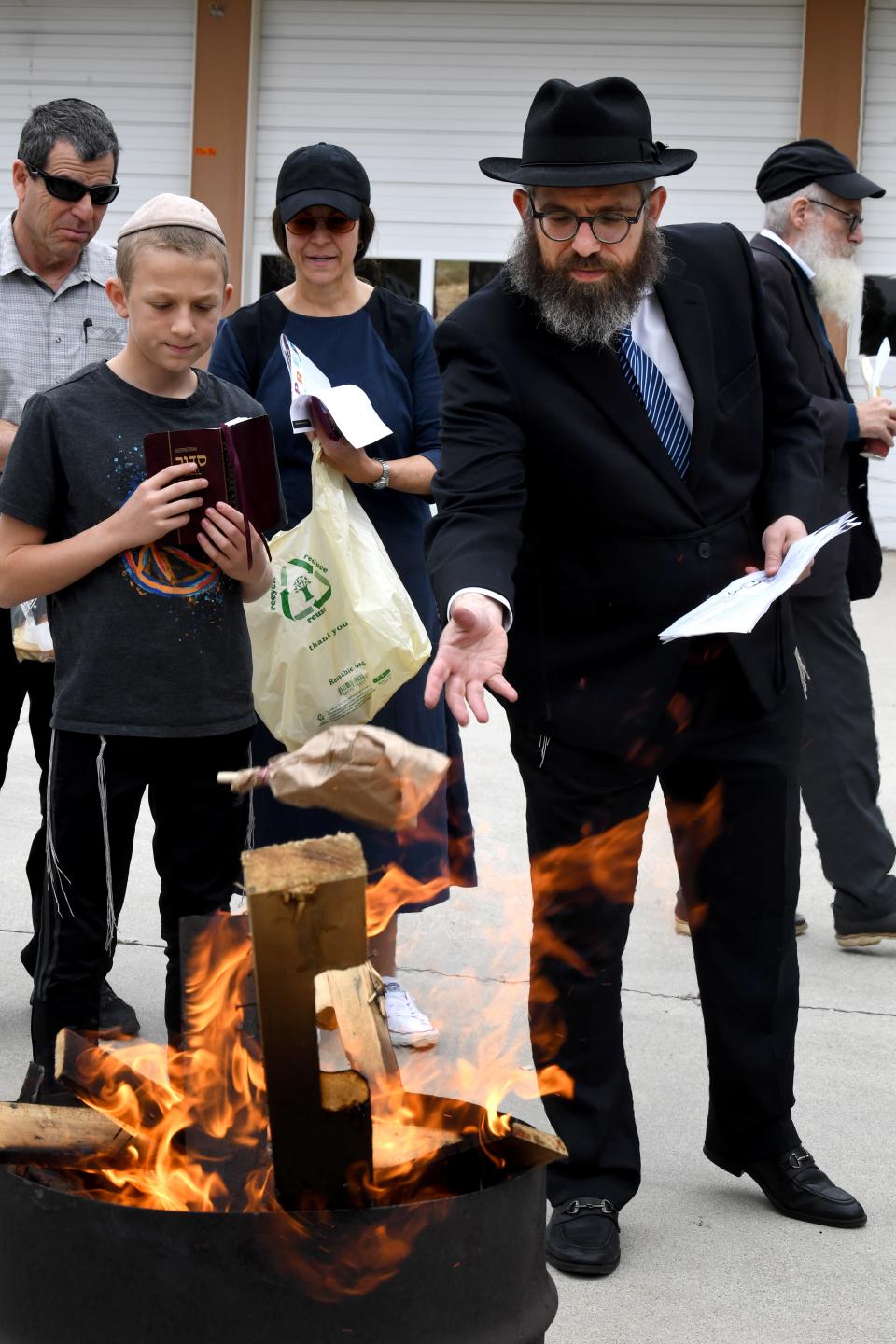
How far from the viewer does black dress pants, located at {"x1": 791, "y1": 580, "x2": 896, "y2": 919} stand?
4.62 meters

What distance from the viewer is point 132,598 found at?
3045 millimetres

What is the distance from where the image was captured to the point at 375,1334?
187 cm

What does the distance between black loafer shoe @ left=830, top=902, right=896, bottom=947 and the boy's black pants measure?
6.99 ft

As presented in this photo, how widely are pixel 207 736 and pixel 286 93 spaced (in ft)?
37.7

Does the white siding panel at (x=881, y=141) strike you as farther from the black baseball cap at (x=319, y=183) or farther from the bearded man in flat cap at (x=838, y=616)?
the black baseball cap at (x=319, y=183)

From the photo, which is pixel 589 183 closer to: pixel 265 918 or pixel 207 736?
pixel 207 736

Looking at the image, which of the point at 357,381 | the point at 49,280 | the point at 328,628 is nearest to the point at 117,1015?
the point at 328,628

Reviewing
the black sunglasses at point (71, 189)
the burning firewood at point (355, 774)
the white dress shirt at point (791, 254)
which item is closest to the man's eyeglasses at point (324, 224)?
the black sunglasses at point (71, 189)

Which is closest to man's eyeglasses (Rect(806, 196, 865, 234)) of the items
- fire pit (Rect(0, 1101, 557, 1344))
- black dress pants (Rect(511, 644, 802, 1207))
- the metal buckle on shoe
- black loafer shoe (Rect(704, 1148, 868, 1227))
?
black dress pants (Rect(511, 644, 802, 1207))

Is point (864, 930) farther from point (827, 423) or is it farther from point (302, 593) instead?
point (302, 593)

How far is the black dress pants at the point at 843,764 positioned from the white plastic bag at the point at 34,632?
2.17 m

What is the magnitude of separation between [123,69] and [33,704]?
11.2 m

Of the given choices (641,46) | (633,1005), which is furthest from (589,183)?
(641,46)

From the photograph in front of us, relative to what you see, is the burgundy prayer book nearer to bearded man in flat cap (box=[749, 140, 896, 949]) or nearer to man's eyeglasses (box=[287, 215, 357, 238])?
man's eyeglasses (box=[287, 215, 357, 238])
